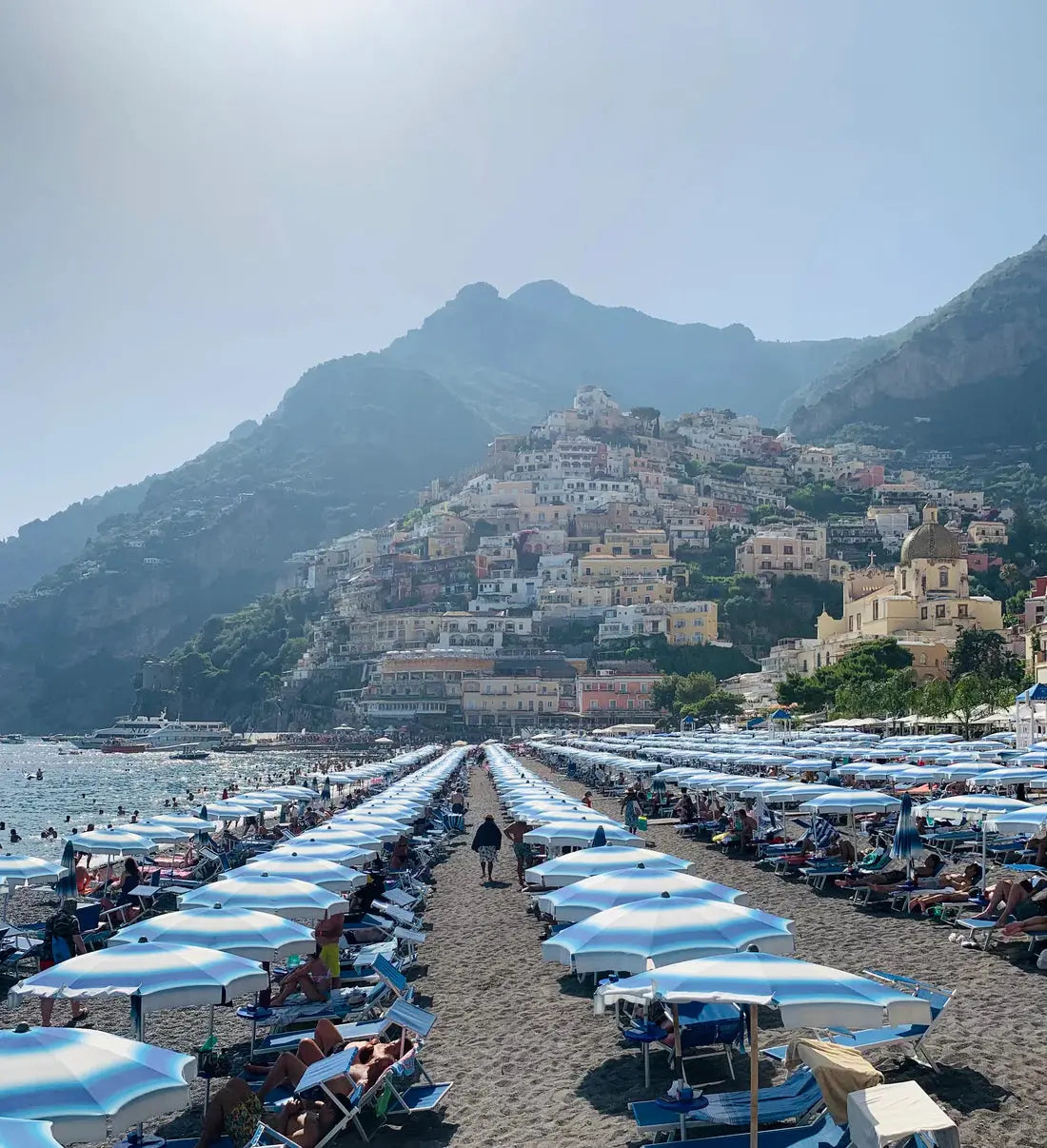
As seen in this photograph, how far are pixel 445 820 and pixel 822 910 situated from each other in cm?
1221

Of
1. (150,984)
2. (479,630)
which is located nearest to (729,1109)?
(150,984)

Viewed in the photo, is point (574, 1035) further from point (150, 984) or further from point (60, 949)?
point (60, 949)

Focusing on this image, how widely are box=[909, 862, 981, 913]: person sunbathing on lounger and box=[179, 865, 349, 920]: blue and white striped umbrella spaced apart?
6470 mm

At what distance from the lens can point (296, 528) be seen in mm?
188500

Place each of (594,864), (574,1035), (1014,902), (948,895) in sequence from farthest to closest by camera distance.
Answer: (948,895), (594,864), (1014,902), (574,1035)

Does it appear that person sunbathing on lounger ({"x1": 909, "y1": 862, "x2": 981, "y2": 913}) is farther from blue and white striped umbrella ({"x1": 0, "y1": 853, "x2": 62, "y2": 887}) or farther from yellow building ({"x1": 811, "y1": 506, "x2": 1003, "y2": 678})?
yellow building ({"x1": 811, "y1": 506, "x2": 1003, "y2": 678})

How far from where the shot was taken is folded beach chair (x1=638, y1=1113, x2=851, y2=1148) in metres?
5.18

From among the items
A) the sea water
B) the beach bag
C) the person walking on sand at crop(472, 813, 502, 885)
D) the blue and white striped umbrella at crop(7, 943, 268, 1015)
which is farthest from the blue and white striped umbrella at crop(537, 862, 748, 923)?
the sea water

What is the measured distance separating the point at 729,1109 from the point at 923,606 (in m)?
65.7

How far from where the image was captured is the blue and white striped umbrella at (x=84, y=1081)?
453cm

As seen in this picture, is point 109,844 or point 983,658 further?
point 983,658

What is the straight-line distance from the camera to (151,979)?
671cm

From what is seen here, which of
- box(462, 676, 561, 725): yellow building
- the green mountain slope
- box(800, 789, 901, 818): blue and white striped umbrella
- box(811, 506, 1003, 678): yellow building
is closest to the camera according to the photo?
box(800, 789, 901, 818): blue and white striped umbrella

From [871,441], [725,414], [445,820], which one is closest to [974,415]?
[871,441]
